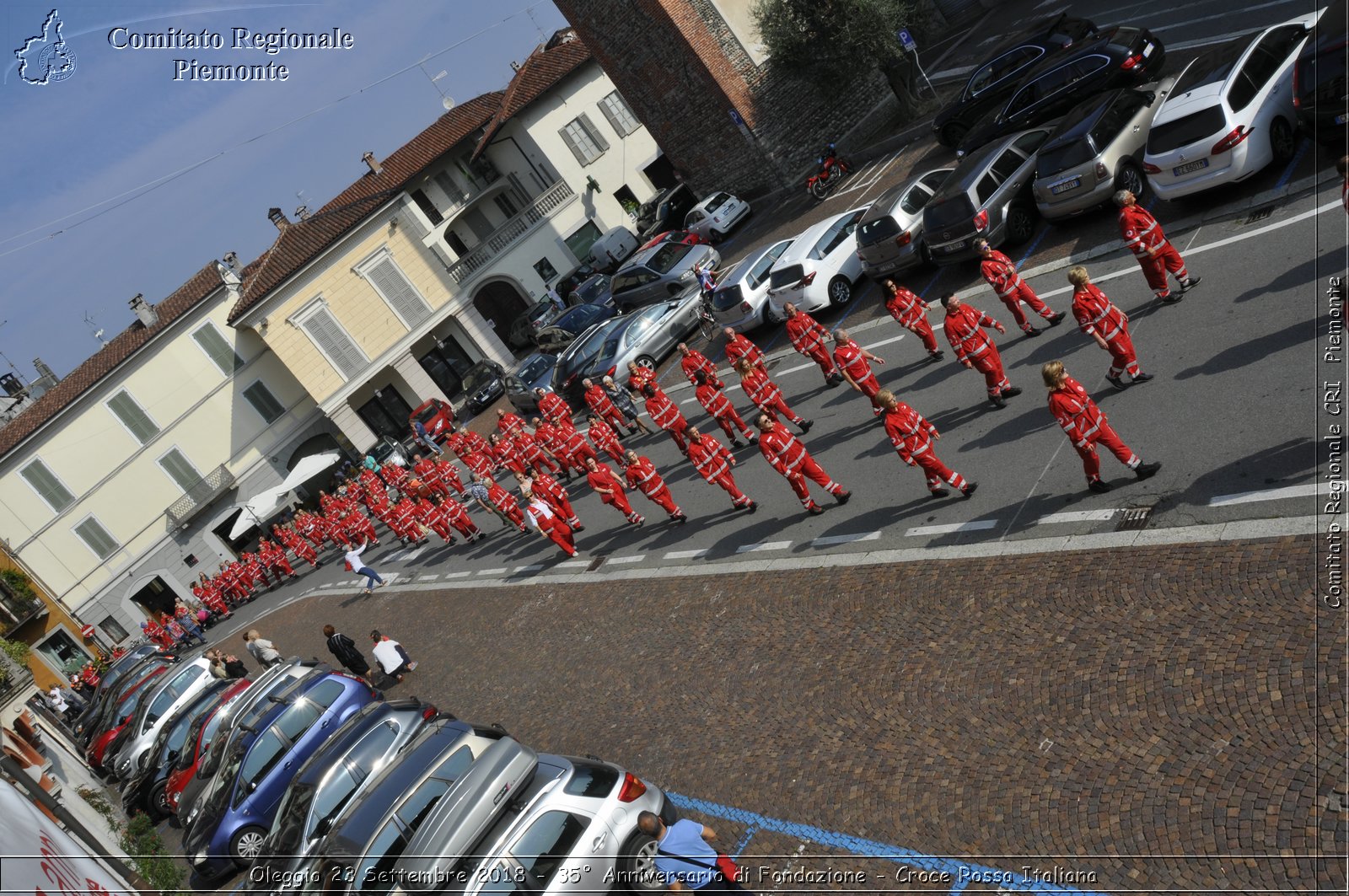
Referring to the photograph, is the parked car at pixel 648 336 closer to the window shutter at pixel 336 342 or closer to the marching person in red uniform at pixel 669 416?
the marching person in red uniform at pixel 669 416

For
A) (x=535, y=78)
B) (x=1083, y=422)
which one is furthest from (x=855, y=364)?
(x=535, y=78)

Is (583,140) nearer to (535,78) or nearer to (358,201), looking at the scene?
(535,78)

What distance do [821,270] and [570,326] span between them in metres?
15.9

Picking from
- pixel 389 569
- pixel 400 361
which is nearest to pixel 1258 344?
pixel 389 569

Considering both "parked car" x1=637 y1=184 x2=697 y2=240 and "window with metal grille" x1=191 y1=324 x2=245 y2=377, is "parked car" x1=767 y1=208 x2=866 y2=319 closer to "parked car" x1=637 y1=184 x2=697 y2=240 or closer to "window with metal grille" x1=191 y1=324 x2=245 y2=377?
"parked car" x1=637 y1=184 x2=697 y2=240

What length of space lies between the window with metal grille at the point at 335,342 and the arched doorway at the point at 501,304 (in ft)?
20.1

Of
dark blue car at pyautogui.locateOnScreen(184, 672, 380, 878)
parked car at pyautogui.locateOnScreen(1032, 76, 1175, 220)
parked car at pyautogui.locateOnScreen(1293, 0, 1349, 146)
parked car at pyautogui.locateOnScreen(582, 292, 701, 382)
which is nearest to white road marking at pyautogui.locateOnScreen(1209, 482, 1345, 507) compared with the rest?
parked car at pyautogui.locateOnScreen(1293, 0, 1349, 146)

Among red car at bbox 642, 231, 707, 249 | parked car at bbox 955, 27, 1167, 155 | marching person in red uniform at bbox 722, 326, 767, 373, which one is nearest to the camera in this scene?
marching person in red uniform at bbox 722, 326, 767, 373

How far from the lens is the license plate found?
1420 centimetres

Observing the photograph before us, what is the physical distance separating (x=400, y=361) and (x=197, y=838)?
3282 centimetres

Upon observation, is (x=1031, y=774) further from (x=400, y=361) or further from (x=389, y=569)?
(x=400, y=361)

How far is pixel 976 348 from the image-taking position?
13172mm

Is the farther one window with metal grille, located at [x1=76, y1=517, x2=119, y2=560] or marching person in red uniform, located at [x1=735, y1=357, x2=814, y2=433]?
window with metal grille, located at [x1=76, y1=517, x2=119, y2=560]

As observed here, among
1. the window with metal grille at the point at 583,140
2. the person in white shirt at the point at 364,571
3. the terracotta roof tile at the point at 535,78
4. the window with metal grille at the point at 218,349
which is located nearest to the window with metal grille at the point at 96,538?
the window with metal grille at the point at 218,349
